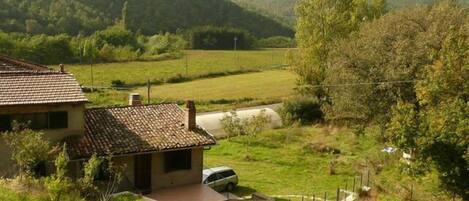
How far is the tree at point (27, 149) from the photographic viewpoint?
1992cm

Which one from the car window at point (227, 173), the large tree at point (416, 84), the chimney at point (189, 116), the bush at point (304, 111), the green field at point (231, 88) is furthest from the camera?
the green field at point (231, 88)

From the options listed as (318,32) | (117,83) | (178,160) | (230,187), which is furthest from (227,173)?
(117,83)

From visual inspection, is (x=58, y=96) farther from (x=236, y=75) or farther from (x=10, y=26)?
(x=10, y=26)

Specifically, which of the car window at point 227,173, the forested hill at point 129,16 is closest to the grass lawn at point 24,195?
the car window at point 227,173

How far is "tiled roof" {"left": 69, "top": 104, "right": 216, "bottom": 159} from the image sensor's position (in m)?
23.1

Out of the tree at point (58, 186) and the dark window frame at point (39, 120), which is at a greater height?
the dark window frame at point (39, 120)

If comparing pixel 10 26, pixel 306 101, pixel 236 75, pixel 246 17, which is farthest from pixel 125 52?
pixel 246 17

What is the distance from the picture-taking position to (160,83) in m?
68.5

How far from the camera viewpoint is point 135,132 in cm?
2480

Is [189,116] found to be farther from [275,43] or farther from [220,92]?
[275,43]

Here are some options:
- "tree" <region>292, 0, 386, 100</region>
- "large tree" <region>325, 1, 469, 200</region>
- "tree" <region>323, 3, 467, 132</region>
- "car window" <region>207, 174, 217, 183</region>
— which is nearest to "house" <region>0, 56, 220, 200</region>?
"car window" <region>207, 174, 217, 183</region>

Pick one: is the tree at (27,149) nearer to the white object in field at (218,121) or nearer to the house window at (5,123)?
the house window at (5,123)

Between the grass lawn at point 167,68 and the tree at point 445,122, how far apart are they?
49.5m

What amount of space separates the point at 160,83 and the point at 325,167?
131ft
